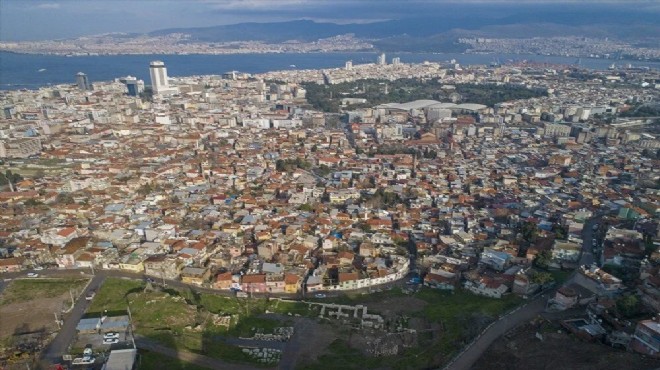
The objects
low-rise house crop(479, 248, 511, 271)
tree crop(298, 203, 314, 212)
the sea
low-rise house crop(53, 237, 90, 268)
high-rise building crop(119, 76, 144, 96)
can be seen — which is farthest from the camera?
the sea

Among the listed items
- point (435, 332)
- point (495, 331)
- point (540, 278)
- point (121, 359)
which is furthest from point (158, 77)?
point (495, 331)

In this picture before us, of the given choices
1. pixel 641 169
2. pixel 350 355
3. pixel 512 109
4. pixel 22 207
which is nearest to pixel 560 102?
pixel 512 109

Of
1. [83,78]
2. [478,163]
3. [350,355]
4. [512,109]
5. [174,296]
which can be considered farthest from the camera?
[83,78]

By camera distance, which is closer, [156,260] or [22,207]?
[156,260]

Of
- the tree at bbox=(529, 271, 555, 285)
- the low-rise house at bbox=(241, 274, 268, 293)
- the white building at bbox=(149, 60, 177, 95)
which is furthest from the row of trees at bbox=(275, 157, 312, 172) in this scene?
the white building at bbox=(149, 60, 177, 95)

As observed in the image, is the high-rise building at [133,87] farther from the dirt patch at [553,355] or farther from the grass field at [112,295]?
the dirt patch at [553,355]

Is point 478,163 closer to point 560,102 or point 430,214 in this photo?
point 430,214

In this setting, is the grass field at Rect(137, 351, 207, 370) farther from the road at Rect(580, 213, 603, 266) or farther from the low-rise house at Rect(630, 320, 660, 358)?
the road at Rect(580, 213, 603, 266)

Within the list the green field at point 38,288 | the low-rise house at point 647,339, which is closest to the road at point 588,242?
the low-rise house at point 647,339
